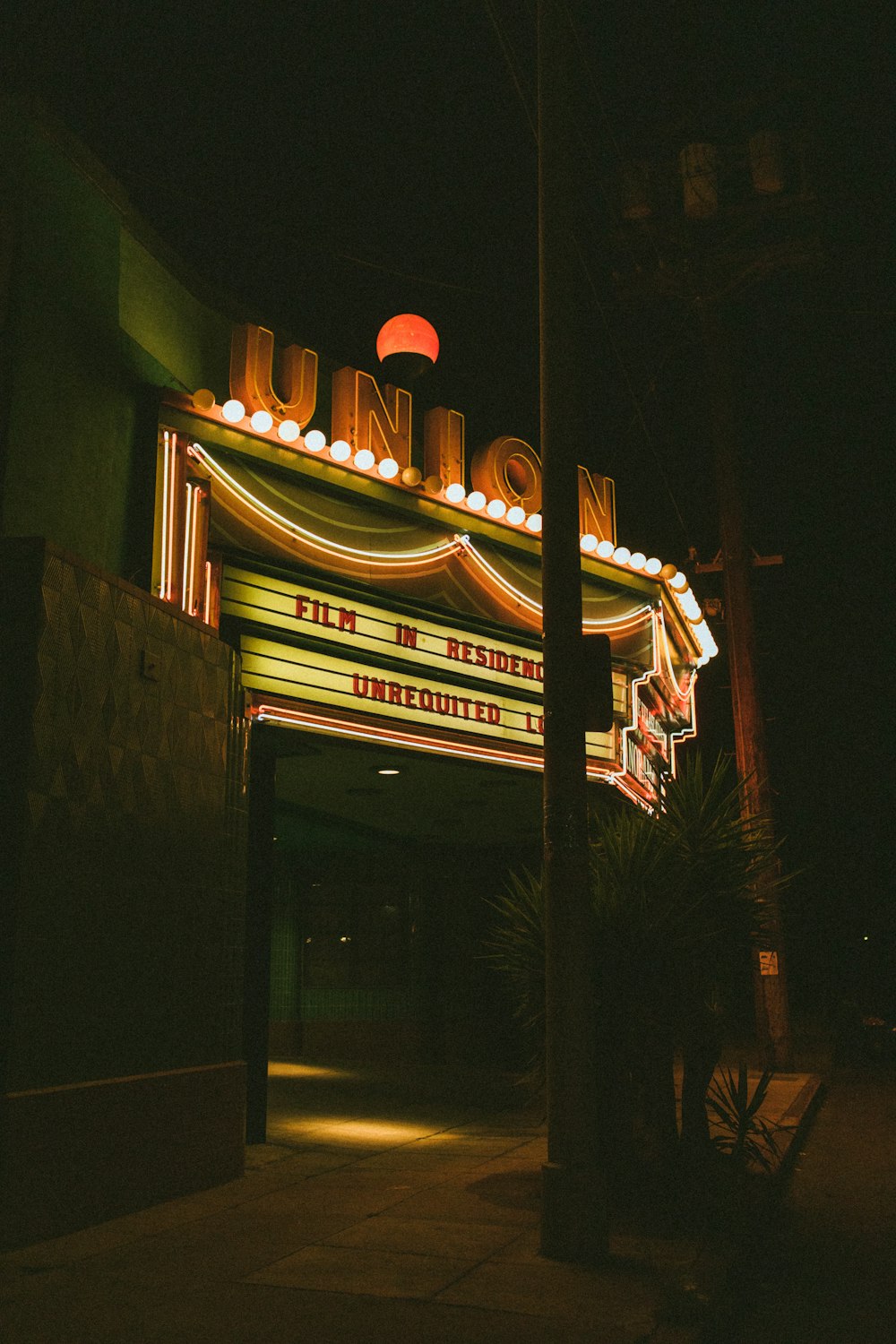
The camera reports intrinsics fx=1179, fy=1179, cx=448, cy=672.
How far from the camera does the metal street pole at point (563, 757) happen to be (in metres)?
6.48

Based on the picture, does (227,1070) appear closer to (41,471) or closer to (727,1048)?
(41,471)

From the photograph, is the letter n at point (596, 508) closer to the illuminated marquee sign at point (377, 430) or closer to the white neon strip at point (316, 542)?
the illuminated marquee sign at point (377, 430)

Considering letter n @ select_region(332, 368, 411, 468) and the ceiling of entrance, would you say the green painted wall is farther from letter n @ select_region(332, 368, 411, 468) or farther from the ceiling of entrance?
the ceiling of entrance

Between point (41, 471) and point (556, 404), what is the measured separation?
13.5ft

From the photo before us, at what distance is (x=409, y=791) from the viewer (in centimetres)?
1438

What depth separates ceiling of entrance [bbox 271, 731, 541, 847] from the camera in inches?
475

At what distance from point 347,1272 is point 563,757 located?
3.04 metres

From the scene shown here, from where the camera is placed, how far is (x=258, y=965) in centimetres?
1066

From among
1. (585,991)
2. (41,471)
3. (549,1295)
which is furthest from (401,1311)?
(41,471)

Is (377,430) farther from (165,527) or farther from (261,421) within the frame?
(165,527)

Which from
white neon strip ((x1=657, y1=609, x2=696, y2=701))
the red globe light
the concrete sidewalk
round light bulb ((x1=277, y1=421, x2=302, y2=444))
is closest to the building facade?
round light bulb ((x1=277, y1=421, x2=302, y2=444))

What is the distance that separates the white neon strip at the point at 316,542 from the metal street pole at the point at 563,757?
3.89m

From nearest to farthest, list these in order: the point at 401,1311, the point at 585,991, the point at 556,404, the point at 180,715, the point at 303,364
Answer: the point at 401,1311 < the point at 585,991 < the point at 556,404 < the point at 180,715 < the point at 303,364

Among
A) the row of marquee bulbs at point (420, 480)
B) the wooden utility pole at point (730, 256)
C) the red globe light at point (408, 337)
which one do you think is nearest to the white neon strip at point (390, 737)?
the row of marquee bulbs at point (420, 480)
